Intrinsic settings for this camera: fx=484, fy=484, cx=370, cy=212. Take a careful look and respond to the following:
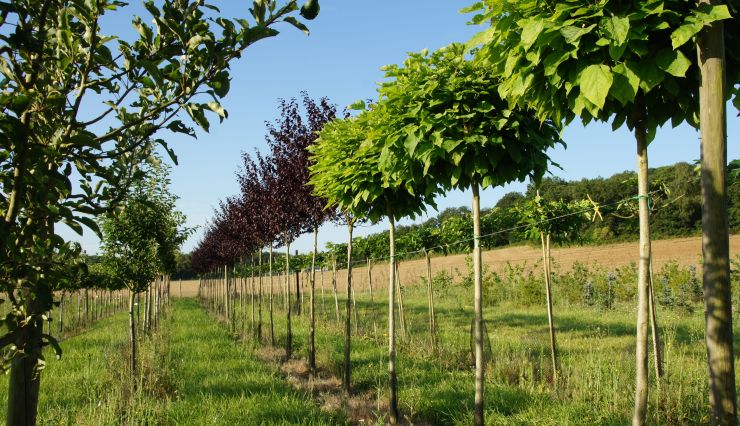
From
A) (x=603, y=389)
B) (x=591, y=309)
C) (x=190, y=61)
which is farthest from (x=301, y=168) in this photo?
(x=591, y=309)

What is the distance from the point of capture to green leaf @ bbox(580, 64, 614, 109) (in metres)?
2.76

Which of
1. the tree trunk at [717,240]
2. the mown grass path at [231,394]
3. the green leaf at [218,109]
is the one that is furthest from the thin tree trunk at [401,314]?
the green leaf at [218,109]

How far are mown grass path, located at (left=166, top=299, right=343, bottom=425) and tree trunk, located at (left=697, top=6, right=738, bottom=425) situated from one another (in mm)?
4012

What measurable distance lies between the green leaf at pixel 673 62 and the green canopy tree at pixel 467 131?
174cm

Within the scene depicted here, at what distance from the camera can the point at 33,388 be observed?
226 centimetres

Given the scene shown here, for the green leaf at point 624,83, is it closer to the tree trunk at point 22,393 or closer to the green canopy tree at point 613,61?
the green canopy tree at point 613,61

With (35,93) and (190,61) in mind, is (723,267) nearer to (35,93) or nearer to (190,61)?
(190,61)

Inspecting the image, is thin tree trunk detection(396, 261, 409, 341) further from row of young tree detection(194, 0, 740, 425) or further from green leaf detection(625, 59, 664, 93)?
green leaf detection(625, 59, 664, 93)

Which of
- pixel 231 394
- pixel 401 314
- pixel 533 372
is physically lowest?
pixel 533 372

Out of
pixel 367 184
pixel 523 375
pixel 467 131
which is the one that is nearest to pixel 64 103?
pixel 467 131

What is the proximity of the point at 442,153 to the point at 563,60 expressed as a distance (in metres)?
1.85

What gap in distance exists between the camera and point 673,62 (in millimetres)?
2738

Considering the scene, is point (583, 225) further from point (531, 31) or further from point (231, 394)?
point (531, 31)

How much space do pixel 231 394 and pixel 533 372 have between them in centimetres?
495
